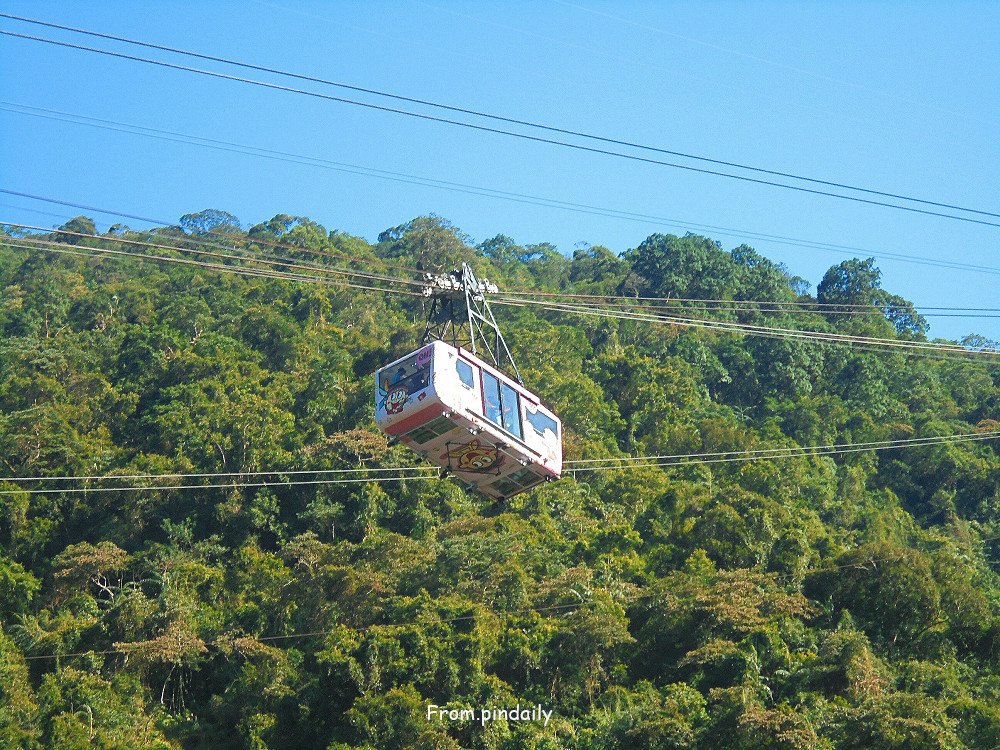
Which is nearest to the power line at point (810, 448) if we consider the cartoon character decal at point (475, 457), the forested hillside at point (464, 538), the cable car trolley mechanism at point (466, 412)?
the forested hillside at point (464, 538)

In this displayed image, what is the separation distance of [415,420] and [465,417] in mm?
686

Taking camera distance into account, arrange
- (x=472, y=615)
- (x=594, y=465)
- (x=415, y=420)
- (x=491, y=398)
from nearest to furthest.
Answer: (x=415, y=420)
(x=491, y=398)
(x=472, y=615)
(x=594, y=465)

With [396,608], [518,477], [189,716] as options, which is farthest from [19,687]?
[518,477]

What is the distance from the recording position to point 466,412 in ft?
70.0

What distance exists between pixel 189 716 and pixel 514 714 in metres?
7.35

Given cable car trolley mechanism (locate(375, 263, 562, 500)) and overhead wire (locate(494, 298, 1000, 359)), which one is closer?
cable car trolley mechanism (locate(375, 263, 562, 500))

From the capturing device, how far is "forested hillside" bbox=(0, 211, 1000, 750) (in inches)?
1204

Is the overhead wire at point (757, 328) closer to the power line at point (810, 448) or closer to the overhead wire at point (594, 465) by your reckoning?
the power line at point (810, 448)

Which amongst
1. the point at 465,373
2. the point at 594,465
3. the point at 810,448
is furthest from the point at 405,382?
the point at 810,448

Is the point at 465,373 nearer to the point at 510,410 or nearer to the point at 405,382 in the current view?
the point at 405,382

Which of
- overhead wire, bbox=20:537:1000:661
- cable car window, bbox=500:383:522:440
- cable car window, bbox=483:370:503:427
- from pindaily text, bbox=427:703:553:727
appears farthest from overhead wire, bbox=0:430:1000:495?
cable car window, bbox=483:370:503:427

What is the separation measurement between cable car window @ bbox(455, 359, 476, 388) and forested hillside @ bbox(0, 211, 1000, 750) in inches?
115

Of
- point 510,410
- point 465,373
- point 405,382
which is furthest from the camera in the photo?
point 510,410

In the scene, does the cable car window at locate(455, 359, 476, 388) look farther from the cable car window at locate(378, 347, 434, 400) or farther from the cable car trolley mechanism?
the cable car window at locate(378, 347, 434, 400)
